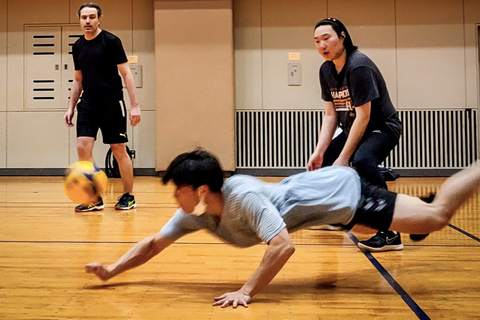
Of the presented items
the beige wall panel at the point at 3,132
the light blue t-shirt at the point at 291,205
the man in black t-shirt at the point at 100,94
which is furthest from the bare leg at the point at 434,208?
the beige wall panel at the point at 3,132

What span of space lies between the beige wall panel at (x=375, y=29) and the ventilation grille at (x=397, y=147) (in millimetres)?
844

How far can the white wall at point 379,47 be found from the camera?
920 centimetres

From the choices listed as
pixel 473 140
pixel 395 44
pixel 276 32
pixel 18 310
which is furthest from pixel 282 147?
pixel 18 310

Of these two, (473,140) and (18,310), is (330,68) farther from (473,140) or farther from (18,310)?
(473,140)

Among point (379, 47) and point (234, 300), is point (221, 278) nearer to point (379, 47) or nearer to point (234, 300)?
point (234, 300)

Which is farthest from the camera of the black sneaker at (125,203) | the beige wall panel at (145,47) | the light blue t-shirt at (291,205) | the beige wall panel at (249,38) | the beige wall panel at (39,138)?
the beige wall panel at (39,138)

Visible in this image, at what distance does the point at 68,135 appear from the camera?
31.4ft

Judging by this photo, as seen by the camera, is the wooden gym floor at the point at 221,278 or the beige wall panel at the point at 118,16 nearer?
the wooden gym floor at the point at 221,278

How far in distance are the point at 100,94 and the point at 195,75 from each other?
420 cm

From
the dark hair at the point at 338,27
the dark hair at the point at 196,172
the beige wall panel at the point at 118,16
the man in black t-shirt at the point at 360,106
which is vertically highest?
the beige wall panel at the point at 118,16

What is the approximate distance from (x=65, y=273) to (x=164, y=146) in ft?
21.5

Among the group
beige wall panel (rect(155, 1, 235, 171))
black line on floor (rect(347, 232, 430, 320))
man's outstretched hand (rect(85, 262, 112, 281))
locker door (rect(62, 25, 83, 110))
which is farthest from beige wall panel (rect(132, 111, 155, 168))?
man's outstretched hand (rect(85, 262, 112, 281))

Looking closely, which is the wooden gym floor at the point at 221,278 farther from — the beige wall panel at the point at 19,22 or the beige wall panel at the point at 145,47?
the beige wall panel at the point at 19,22

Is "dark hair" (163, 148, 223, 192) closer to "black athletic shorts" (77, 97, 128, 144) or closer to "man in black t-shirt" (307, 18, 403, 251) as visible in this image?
"man in black t-shirt" (307, 18, 403, 251)
